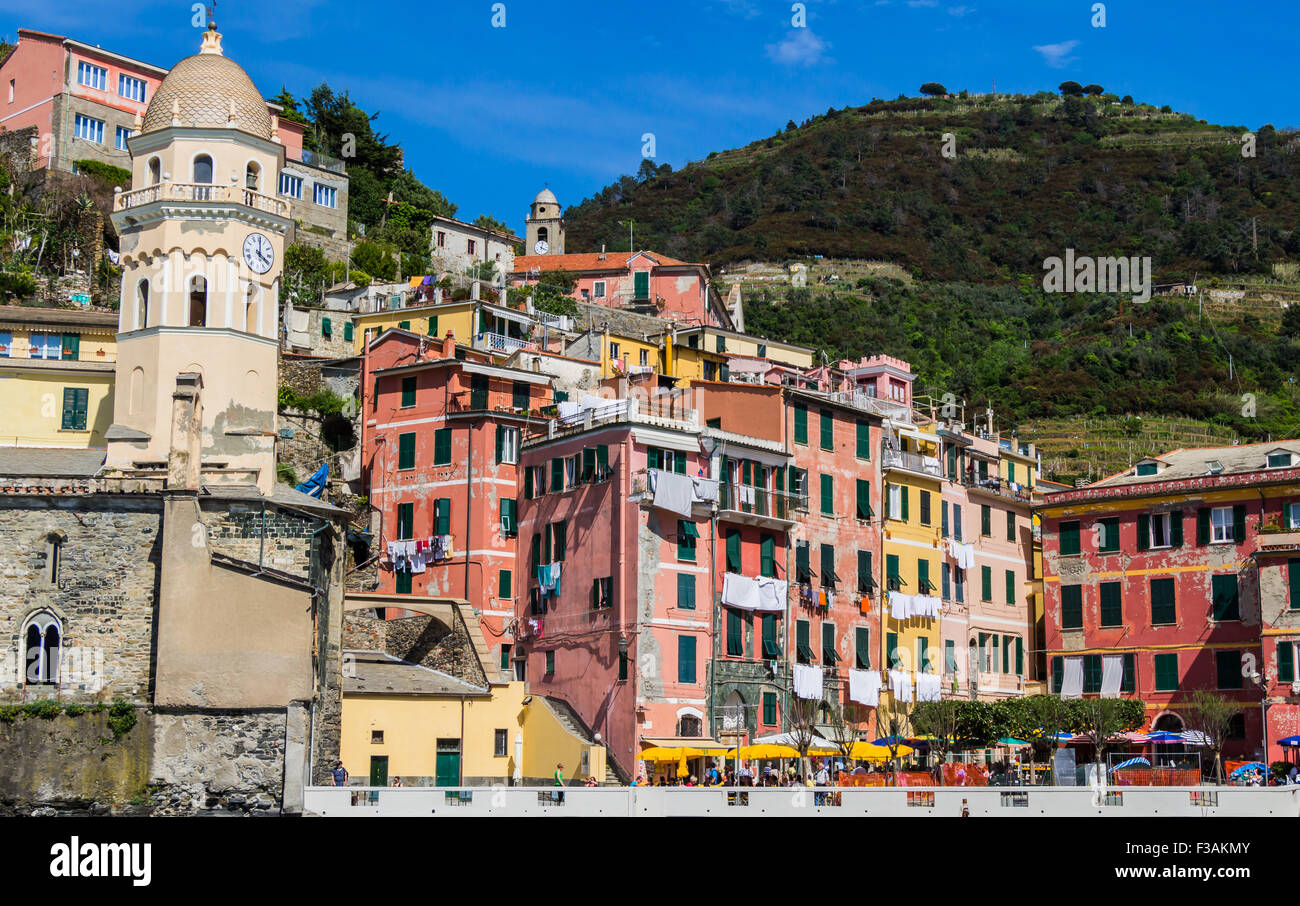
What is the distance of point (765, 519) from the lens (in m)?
64.3

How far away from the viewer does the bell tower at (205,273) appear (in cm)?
5359

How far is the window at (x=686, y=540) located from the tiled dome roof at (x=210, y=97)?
2007 centimetres

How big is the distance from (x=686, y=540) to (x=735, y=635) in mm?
4080

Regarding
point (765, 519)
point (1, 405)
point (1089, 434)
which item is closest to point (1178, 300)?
point (1089, 434)

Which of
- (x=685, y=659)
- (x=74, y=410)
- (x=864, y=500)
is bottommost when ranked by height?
(x=685, y=659)

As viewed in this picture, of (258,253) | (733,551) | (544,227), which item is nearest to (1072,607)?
(733,551)

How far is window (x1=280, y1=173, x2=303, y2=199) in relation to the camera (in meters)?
95.3

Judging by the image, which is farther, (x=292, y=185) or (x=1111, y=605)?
(x=292, y=185)

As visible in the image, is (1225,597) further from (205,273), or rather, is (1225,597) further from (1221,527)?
(205,273)

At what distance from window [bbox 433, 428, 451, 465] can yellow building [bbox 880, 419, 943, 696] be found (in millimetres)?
18297

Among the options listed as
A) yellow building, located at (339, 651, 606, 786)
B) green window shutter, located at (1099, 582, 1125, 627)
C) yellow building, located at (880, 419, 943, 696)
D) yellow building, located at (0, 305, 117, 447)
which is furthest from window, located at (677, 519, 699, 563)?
yellow building, located at (0, 305, 117, 447)

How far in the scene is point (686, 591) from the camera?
61.7 metres

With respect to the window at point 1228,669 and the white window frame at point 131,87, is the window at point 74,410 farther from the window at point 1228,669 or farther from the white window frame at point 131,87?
the window at point 1228,669

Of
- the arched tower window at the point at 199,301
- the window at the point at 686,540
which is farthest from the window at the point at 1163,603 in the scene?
the arched tower window at the point at 199,301
